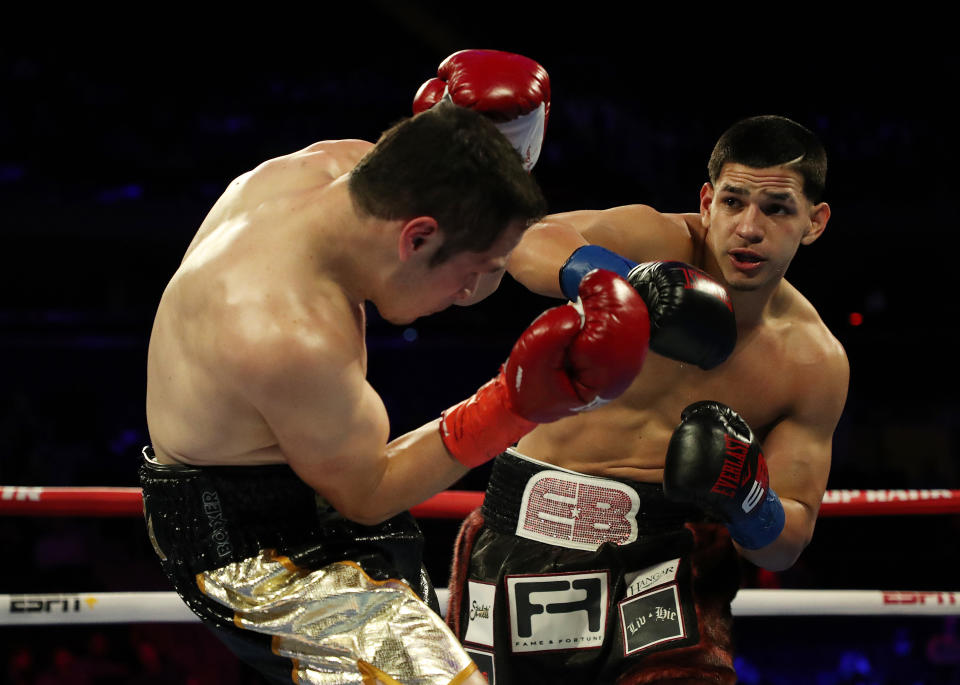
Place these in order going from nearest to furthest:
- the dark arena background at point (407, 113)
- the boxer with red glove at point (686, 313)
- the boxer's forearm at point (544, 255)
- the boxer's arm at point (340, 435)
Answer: the boxer's arm at point (340, 435) < the boxer with red glove at point (686, 313) < the boxer's forearm at point (544, 255) < the dark arena background at point (407, 113)

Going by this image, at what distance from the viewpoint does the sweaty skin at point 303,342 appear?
4.35 ft

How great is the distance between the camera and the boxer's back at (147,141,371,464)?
4.39ft

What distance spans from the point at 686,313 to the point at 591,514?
54 centimetres

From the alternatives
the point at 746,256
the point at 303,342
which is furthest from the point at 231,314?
the point at 746,256

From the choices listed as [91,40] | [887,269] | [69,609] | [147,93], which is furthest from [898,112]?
[69,609]

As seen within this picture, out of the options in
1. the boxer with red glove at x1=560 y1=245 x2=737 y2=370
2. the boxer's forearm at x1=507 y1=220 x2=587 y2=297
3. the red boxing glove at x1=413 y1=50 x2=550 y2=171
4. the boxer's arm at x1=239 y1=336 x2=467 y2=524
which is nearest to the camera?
the boxer's arm at x1=239 y1=336 x2=467 y2=524

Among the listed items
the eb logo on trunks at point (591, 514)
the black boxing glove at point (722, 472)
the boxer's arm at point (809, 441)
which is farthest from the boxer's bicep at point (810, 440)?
the eb logo on trunks at point (591, 514)

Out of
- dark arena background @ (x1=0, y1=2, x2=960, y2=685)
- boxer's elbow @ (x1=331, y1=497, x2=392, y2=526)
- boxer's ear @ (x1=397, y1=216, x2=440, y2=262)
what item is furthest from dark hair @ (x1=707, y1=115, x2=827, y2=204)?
dark arena background @ (x1=0, y1=2, x2=960, y2=685)

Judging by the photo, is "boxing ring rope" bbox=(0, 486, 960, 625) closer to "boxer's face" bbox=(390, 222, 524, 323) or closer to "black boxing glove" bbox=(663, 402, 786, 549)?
"black boxing glove" bbox=(663, 402, 786, 549)

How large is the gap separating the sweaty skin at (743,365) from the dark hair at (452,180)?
0.53 metres

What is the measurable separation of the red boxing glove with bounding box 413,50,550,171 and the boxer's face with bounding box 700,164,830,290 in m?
0.42

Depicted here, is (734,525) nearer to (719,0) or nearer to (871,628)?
(871,628)

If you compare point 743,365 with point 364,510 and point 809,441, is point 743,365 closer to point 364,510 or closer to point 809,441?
point 809,441

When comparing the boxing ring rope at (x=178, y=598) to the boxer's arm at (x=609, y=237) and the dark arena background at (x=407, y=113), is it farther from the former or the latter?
the dark arena background at (x=407, y=113)
